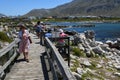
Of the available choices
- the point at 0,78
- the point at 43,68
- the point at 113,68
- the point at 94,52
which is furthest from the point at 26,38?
the point at 94,52

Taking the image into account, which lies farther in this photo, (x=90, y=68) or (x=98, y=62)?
(x=98, y=62)

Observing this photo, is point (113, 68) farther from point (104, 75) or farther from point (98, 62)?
point (104, 75)

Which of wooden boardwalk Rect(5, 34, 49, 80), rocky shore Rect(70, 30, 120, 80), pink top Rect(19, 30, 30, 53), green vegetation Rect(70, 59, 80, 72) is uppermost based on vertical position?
pink top Rect(19, 30, 30, 53)

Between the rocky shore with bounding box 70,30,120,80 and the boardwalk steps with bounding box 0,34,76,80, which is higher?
the boardwalk steps with bounding box 0,34,76,80

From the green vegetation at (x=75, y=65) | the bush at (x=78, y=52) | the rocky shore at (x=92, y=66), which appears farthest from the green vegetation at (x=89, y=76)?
the bush at (x=78, y=52)

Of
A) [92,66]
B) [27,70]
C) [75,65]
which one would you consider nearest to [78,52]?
[92,66]

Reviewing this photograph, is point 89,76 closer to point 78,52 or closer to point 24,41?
point 24,41

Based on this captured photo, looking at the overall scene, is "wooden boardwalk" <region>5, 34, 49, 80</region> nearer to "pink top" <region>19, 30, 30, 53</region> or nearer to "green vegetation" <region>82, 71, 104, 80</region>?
"pink top" <region>19, 30, 30, 53</region>

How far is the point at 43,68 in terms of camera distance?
1470cm

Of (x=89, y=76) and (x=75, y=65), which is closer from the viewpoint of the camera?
(x=89, y=76)

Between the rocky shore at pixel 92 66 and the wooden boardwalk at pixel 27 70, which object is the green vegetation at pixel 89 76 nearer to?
the rocky shore at pixel 92 66

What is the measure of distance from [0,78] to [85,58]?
36.6 feet

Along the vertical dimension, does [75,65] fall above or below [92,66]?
above

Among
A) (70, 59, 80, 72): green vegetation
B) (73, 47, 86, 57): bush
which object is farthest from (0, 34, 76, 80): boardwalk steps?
(73, 47, 86, 57): bush
